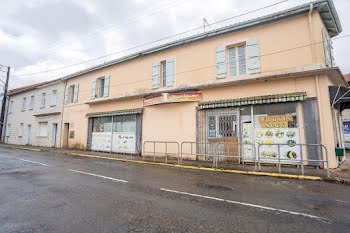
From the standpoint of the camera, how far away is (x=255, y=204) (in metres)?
3.91

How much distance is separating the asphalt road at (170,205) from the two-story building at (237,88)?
2719 millimetres

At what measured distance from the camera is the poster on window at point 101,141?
1403 cm

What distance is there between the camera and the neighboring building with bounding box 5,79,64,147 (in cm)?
1822

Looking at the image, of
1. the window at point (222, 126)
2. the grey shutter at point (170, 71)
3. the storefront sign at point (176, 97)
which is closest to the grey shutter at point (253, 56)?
the window at point (222, 126)

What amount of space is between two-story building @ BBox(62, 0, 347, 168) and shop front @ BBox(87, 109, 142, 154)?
7 cm

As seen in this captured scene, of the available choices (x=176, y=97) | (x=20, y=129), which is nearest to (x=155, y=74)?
(x=176, y=97)

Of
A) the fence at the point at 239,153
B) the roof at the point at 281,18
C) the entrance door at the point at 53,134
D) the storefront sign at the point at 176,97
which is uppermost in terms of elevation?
the roof at the point at 281,18

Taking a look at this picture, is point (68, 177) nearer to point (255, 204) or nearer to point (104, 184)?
point (104, 184)

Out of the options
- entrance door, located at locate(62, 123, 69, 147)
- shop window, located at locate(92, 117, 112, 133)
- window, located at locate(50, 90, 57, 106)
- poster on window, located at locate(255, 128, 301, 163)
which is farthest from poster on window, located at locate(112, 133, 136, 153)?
window, located at locate(50, 90, 57, 106)

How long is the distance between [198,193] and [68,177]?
14.6 ft

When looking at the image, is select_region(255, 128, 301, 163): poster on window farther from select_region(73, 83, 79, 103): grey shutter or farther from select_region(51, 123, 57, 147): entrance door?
select_region(51, 123, 57, 147): entrance door

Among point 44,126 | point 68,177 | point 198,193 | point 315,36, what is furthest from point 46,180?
point 44,126

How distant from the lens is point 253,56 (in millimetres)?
9047

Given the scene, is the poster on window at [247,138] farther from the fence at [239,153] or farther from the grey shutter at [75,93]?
the grey shutter at [75,93]
